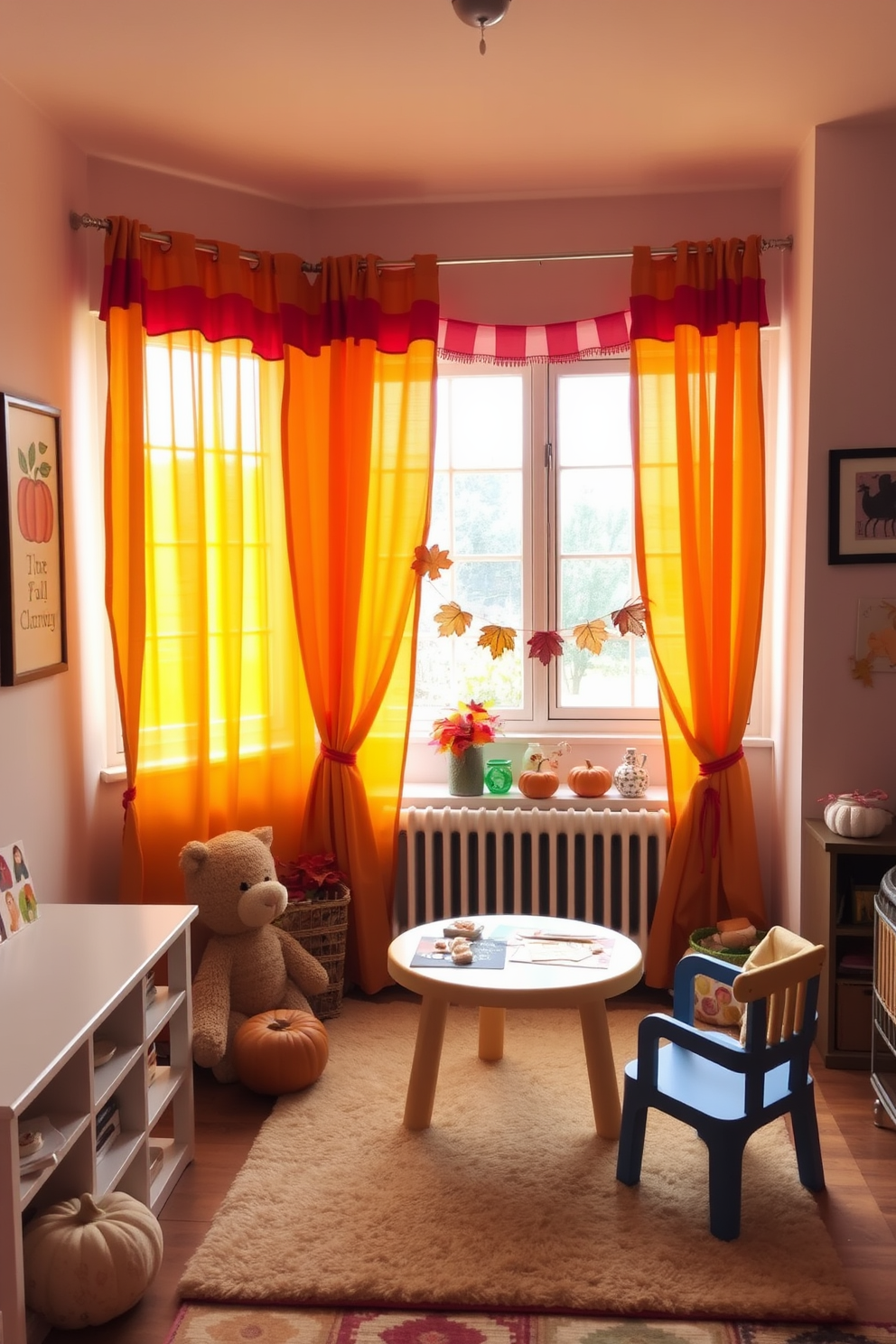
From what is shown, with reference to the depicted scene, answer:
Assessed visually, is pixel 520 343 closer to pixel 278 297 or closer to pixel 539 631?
pixel 278 297

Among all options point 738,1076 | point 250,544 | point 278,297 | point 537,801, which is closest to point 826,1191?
point 738,1076

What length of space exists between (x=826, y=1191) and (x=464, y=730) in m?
1.71

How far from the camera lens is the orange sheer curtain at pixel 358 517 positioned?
12.2 feet

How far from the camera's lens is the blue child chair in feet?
7.88

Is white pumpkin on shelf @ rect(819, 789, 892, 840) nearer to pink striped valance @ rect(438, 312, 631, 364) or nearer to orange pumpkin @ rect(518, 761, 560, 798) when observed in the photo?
orange pumpkin @ rect(518, 761, 560, 798)

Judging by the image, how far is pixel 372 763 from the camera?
385 centimetres

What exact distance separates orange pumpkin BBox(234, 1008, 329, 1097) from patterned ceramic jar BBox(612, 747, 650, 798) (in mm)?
1277

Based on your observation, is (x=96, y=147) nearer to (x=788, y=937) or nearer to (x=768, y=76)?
(x=768, y=76)

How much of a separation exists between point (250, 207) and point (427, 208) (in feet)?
1.90

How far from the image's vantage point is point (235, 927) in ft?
10.9

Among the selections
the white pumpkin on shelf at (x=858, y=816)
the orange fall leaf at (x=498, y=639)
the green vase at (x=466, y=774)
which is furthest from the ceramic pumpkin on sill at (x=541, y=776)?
the white pumpkin on shelf at (x=858, y=816)

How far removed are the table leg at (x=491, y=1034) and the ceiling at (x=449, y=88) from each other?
2.48 metres

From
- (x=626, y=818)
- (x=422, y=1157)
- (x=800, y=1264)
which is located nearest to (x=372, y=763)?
(x=626, y=818)

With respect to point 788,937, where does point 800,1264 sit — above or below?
below
